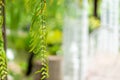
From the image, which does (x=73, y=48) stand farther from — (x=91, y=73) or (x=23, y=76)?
(x=23, y=76)

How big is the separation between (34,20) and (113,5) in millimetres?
5275

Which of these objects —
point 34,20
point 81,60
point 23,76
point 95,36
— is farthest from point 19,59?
point 34,20

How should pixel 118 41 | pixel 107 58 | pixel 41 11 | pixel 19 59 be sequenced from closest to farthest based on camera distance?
pixel 41 11 → pixel 107 58 → pixel 118 41 → pixel 19 59

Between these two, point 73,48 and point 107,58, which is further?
point 107,58

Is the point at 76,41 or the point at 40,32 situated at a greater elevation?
the point at 40,32

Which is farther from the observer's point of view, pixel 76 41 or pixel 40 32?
pixel 76 41

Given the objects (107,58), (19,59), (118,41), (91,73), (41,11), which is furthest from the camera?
(19,59)

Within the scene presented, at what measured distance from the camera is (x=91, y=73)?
5.46m

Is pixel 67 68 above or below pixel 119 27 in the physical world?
below

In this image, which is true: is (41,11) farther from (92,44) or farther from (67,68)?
(92,44)

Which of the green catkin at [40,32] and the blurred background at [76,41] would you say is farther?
the blurred background at [76,41]

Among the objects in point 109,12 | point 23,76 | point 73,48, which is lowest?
point 23,76

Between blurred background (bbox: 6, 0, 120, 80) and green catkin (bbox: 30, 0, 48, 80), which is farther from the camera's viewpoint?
blurred background (bbox: 6, 0, 120, 80)

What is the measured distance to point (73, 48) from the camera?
512cm
